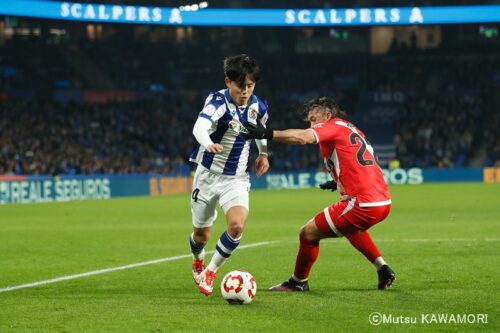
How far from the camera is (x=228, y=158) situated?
970cm

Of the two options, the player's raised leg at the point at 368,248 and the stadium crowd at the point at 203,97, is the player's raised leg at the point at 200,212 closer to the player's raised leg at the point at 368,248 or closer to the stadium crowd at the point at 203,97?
the player's raised leg at the point at 368,248

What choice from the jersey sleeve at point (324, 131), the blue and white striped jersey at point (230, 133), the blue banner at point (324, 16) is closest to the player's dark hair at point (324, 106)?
the jersey sleeve at point (324, 131)

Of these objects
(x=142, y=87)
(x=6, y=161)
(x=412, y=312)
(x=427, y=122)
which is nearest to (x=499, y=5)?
(x=427, y=122)

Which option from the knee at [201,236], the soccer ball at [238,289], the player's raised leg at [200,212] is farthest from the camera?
the knee at [201,236]

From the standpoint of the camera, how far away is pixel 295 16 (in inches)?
1890

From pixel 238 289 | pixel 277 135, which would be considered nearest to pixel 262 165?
pixel 277 135

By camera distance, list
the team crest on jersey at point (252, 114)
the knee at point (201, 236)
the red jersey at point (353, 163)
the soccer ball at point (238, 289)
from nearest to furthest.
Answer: the soccer ball at point (238, 289) < the red jersey at point (353, 163) < the team crest on jersey at point (252, 114) < the knee at point (201, 236)

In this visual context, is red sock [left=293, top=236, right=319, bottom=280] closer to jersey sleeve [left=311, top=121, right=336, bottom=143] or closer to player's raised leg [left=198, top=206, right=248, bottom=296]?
player's raised leg [left=198, top=206, right=248, bottom=296]

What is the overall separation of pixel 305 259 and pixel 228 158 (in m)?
1.27

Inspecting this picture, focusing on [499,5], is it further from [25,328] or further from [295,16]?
[25,328]

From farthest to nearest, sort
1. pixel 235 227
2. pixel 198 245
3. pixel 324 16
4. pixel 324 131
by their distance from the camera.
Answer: pixel 324 16 → pixel 198 245 → pixel 235 227 → pixel 324 131

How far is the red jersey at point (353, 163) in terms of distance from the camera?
31.0 feet

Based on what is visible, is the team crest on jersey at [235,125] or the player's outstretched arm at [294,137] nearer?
the player's outstretched arm at [294,137]

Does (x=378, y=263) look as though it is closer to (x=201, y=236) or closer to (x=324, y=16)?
(x=201, y=236)
